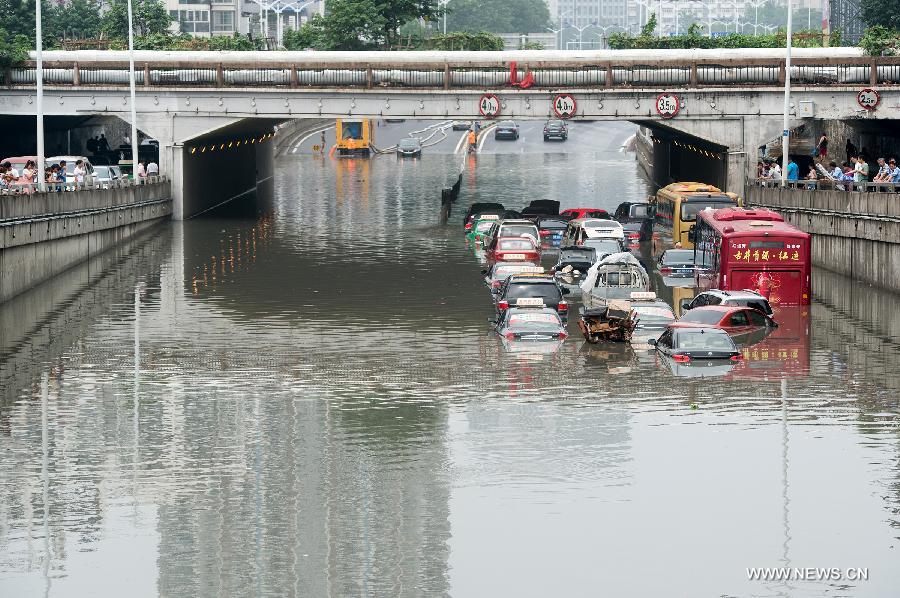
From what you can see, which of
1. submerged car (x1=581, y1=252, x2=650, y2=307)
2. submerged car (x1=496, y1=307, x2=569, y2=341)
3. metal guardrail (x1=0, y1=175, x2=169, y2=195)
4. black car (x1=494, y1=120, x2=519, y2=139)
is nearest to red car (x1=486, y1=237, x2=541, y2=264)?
submerged car (x1=581, y1=252, x2=650, y2=307)

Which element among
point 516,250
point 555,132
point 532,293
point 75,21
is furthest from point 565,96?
point 75,21

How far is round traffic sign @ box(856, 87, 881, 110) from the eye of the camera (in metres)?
85.8

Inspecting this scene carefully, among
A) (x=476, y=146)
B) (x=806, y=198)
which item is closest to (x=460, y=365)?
(x=806, y=198)

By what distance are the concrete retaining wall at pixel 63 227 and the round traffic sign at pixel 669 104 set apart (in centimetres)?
2724

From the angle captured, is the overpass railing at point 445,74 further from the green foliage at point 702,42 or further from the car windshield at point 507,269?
the car windshield at point 507,269

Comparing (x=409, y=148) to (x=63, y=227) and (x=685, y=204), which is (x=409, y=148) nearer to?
(x=685, y=204)

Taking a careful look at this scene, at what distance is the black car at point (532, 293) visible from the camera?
2244 inches

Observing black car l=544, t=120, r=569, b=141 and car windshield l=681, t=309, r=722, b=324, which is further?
black car l=544, t=120, r=569, b=141

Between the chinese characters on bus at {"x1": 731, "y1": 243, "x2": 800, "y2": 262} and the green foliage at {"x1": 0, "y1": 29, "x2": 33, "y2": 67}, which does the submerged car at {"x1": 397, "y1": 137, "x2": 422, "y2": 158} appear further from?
the chinese characters on bus at {"x1": 731, "y1": 243, "x2": 800, "y2": 262}

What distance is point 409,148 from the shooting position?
543 feet

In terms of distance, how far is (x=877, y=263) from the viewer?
64625 millimetres

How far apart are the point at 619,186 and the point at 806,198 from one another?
5597 cm

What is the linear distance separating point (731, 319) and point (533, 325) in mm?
6656

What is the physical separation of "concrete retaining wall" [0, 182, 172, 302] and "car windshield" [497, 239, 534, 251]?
59.6ft
